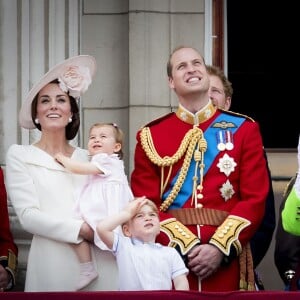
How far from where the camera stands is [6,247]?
7391 millimetres

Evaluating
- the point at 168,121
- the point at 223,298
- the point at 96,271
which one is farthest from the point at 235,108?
the point at 223,298

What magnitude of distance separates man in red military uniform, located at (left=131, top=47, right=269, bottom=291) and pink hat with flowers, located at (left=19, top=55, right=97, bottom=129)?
14.0 inches

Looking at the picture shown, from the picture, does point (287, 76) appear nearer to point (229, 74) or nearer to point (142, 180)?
point (229, 74)

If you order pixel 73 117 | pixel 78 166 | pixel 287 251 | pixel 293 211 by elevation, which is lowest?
pixel 287 251

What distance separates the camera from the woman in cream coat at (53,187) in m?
7.08

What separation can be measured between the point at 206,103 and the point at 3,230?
42.1 inches

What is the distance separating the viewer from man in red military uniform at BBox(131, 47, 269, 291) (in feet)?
23.2

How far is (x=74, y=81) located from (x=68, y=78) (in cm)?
3

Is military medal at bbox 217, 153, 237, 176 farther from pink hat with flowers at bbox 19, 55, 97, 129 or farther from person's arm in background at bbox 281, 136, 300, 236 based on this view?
pink hat with flowers at bbox 19, 55, 97, 129

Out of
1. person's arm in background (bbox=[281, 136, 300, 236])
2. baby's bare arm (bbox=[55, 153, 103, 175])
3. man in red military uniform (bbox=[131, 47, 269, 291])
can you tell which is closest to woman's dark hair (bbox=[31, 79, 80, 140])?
baby's bare arm (bbox=[55, 153, 103, 175])

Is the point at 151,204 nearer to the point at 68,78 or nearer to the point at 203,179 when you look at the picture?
the point at 203,179

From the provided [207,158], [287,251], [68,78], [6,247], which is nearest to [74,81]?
[68,78]

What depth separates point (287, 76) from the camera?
9.06 meters

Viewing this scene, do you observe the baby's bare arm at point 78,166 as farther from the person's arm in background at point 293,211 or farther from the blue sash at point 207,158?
the person's arm in background at point 293,211
